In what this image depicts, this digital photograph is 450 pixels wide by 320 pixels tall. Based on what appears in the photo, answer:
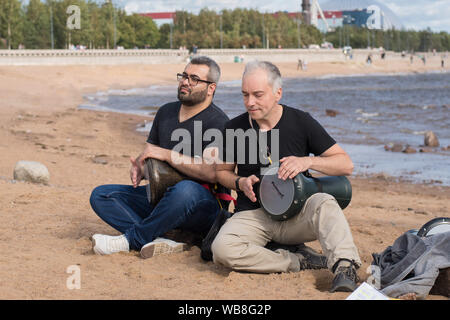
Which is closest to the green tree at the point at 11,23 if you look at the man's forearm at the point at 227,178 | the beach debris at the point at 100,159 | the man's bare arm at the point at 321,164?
the beach debris at the point at 100,159

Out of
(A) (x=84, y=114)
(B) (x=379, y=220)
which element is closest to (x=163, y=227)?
(B) (x=379, y=220)

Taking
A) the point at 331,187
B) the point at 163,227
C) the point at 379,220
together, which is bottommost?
the point at 379,220

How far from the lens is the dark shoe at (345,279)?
3625mm

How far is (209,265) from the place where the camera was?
4453mm

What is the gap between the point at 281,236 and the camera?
427 centimetres

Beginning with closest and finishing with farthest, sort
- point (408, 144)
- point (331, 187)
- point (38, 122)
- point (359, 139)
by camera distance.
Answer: point (331, 187)
point (408, 144)
point (359, 139)
point (38, 122)

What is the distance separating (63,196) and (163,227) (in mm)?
2762

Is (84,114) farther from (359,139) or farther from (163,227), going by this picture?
(163,227)

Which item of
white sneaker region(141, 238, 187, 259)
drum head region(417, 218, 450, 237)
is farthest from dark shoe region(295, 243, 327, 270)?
white sneaker region(141, 238, 187, 259)

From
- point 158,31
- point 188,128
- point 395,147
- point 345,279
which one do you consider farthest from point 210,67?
point 158,31

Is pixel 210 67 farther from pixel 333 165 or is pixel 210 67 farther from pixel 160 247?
pixel 160 247

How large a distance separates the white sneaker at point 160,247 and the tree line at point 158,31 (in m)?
53.5
